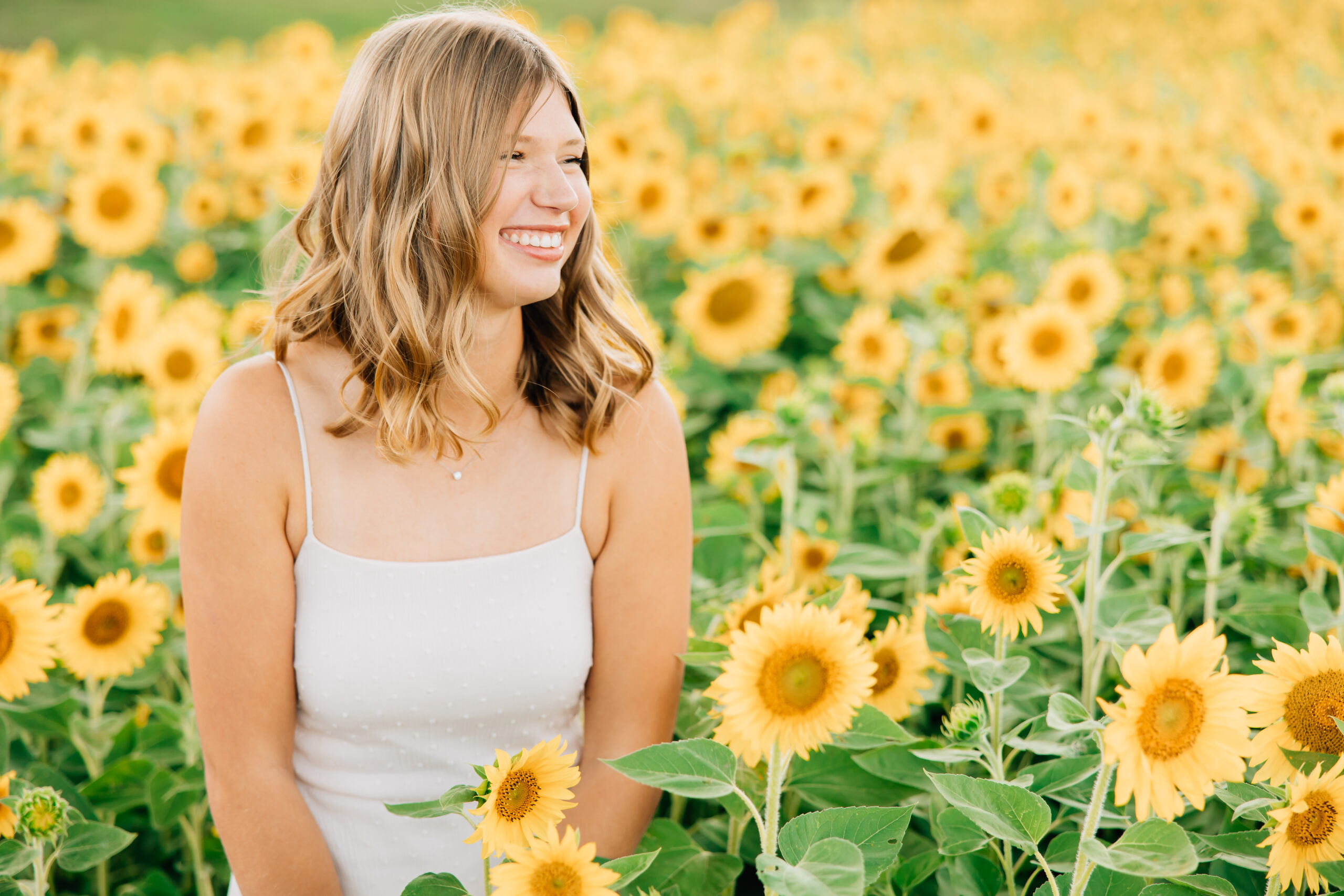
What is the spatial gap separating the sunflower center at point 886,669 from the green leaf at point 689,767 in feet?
1.33

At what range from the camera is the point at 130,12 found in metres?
10.7

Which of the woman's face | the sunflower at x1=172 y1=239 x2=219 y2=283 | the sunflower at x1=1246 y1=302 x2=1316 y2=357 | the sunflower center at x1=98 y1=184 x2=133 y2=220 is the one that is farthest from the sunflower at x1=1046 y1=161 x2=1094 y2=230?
the sunflower center at x1=98 y1=184 x2=133 y2=220

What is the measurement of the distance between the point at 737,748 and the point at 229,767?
72 cm

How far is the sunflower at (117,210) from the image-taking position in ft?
10.6

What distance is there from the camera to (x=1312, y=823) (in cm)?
100

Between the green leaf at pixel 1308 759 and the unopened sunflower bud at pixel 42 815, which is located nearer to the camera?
the green leaf at pixel 1308 759

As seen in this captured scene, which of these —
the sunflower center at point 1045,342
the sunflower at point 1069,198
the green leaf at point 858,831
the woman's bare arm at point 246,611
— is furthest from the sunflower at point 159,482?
the sunflower at point 1069,198

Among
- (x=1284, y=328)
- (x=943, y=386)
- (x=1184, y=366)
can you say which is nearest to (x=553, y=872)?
(x=943, y=386)

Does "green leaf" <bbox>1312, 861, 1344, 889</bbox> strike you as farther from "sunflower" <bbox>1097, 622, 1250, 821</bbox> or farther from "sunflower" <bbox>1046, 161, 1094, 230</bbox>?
"sunflower" <bbox>1046, 161, 1094, 230</bbox>

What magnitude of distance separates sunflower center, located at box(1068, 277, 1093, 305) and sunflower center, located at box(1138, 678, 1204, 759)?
74.6 inches

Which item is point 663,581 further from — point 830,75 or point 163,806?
point 830,75

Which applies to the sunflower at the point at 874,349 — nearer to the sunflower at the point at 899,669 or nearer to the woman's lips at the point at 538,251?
the sunflower at the point at 899,669

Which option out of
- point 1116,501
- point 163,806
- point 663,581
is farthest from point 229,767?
point 1116,501

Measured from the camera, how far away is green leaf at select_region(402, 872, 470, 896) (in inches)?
45.0
